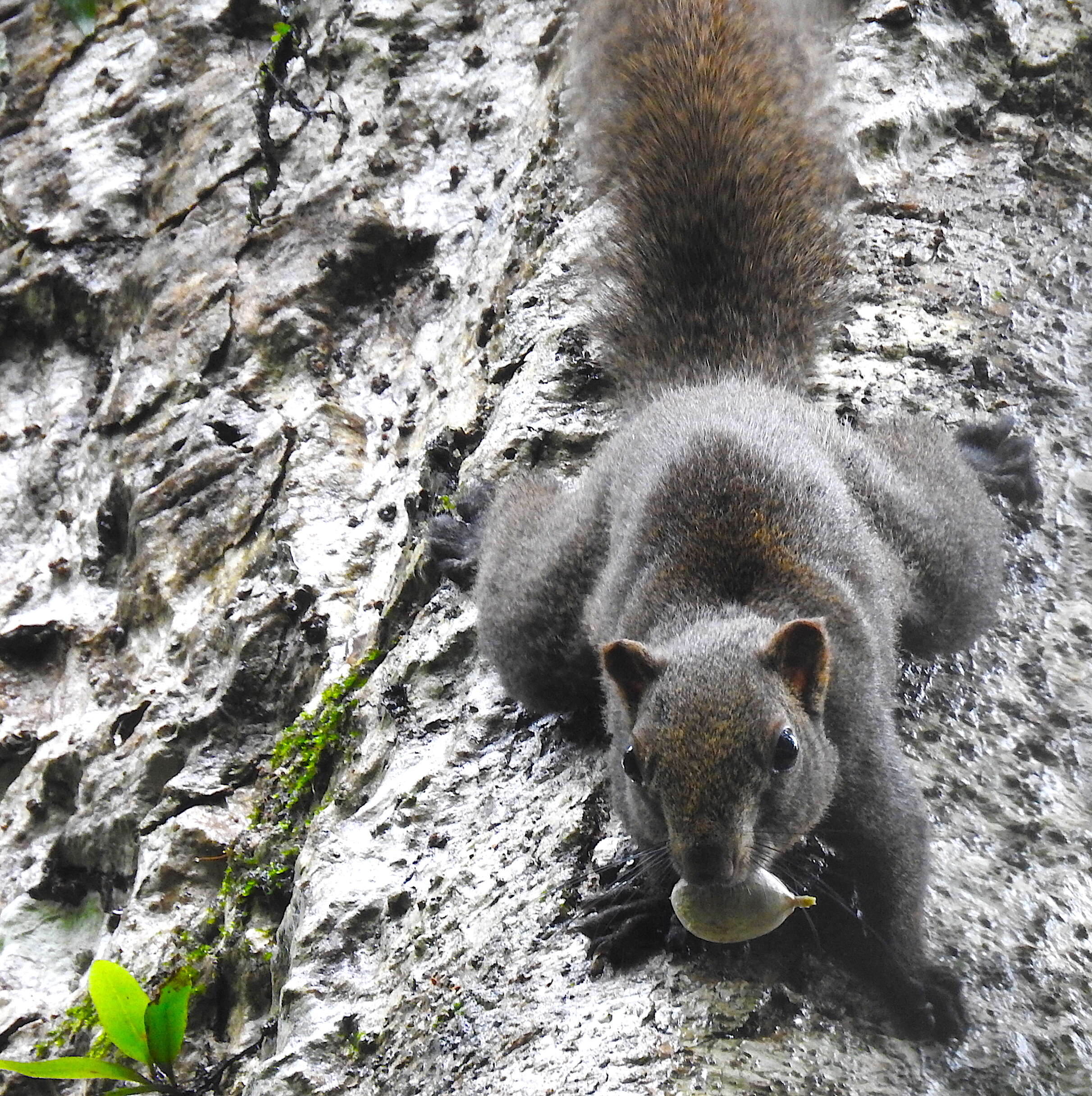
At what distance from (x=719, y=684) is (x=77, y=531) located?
163 inches

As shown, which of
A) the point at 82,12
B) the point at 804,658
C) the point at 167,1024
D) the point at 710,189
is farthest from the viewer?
the point at 82,12

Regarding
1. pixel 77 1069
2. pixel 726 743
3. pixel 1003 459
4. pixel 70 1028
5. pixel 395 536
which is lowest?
pixel 70 1028

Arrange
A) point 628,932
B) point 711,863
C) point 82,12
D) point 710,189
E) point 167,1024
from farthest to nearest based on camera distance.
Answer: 1. point 82,12
2. point 710,189
3. point 167,1024
4. point 628,932
5. point 711,863

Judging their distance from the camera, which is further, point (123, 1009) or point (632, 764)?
point (123, 1009)

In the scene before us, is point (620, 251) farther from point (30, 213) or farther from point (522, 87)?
point (30, 213)

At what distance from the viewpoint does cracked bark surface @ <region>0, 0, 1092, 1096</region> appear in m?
2.82

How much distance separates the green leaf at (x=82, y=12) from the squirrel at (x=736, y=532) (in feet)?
12.0

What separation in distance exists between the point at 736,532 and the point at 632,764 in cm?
71

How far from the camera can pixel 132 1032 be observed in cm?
355

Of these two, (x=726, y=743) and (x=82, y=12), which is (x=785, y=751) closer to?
(x=726, y=743)

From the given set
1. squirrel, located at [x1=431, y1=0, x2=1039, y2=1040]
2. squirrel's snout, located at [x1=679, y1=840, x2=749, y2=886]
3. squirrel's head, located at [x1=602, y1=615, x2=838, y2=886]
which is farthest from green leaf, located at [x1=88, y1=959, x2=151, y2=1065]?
squirrel's snout, located at [x1=679, y1=840, x2=749, y2=886]

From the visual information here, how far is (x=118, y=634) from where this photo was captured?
536 centimetres

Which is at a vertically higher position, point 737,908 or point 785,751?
point 785,751

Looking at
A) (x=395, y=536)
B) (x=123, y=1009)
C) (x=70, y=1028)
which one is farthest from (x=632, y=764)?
(x=70, y=1028)
